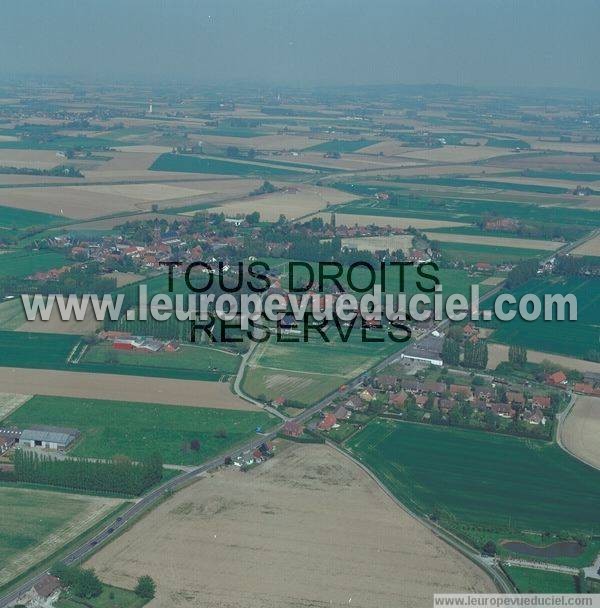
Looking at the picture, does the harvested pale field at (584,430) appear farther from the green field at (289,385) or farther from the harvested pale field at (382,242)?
the harvested pale field at (382,242)

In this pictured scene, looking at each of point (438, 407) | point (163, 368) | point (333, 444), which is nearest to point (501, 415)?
point (438, 407)

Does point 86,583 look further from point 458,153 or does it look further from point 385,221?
point 458,153

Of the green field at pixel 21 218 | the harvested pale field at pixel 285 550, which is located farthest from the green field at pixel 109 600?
the green field at pixel 21 218

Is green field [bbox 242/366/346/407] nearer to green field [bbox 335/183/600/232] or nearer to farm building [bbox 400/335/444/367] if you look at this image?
farm building [bbox 400/335/444/367]

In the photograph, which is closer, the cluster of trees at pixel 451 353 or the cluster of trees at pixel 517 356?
the cluster of trees at pixel 517 356

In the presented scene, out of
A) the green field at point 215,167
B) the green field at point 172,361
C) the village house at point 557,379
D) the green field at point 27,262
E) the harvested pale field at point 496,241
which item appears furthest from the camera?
the green field at point 215,167

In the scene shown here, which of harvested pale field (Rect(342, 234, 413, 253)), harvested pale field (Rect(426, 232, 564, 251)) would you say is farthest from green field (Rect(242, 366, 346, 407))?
harvested pale field (Rect(426, 232, 564, 251))

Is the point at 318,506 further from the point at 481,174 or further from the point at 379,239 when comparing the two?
the point at 481,174
